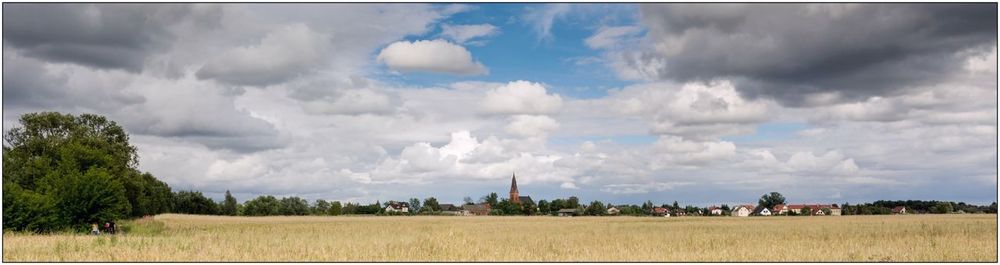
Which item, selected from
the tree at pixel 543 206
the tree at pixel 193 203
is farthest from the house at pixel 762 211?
the tree at pixel 193 203

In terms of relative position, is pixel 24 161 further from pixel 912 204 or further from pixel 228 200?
pixel 912 204

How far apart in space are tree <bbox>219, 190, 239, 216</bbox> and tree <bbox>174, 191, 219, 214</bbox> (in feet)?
15.2

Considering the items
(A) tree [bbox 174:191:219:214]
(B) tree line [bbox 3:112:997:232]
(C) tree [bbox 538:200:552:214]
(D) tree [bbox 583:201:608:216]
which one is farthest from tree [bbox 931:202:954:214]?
(A) tree [bbox 174:191:219:214]

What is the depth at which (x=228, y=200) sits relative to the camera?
169 metres

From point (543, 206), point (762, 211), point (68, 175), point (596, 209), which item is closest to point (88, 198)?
point (68, 175)

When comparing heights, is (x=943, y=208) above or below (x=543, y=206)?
below

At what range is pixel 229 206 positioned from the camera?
16675 centimetres

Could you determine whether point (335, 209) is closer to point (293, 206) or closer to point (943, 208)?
point (293, 206)

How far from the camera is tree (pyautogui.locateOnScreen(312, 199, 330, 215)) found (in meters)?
173

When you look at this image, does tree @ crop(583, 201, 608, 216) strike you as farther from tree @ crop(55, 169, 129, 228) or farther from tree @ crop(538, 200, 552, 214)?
tree @ crop(55, 169, 129, 228)

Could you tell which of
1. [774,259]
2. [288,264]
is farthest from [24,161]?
[774,259]

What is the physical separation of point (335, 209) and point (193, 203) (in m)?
27.8

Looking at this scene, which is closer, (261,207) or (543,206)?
(261,207)

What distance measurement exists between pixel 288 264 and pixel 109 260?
5.78 meters
